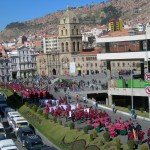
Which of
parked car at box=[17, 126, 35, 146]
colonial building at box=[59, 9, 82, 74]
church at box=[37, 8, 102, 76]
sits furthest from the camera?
colonial building at box=[59, 9, 82, 74]

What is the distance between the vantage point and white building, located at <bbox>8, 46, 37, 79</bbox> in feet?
420

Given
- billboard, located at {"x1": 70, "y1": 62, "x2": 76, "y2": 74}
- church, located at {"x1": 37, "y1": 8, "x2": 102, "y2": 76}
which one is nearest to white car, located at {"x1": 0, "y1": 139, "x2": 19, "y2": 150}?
billboard, located at {"x1": 70, "y1": 62, "x2": 76, "y2": 74}

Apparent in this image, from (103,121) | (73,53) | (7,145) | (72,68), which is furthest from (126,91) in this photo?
(73,53)

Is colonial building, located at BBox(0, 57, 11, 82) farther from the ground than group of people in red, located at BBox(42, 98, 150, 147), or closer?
farther from the ground

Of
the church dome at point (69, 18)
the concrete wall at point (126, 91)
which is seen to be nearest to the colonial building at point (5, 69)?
the church dome at point (69, 18)

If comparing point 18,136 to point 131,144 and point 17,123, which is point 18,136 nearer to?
point 17,123

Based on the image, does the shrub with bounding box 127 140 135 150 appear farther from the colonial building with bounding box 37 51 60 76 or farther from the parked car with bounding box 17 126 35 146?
the colonial building with bounding box 37 51 60 76

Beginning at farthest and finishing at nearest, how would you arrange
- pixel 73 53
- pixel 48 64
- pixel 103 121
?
pixel 48 64 → pixel 73 53 → pixel 103 121

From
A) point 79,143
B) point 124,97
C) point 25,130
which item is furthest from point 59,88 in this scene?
point 79,143

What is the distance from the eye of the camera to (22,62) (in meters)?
130

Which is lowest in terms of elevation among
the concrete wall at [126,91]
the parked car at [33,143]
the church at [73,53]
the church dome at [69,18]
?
the parked car at [33,143]

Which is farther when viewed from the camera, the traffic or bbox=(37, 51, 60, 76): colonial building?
bbox=(37, 51, 60, 76): colonial building

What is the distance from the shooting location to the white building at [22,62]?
128 m

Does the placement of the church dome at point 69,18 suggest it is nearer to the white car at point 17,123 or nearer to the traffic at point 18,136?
the traffic at point 18,136
